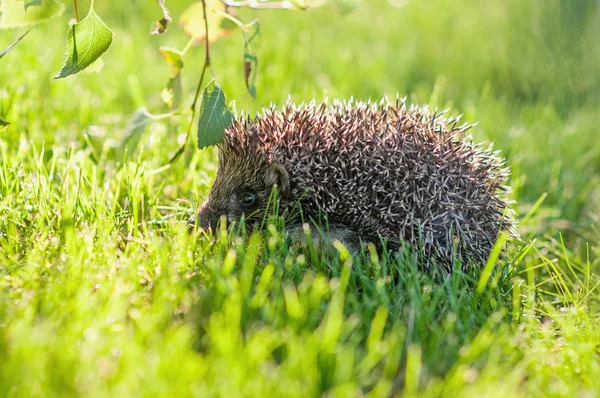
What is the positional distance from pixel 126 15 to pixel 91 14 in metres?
5.09

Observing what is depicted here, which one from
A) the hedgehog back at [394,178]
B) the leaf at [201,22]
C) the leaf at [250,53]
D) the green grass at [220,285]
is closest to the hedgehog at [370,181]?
the hedgehog back at [394,178]

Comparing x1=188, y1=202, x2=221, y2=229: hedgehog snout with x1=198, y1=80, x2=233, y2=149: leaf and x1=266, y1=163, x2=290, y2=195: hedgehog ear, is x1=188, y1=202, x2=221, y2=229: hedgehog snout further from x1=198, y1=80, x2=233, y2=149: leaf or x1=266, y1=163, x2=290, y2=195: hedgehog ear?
x1=198, y1=80, x2=233, y2=149: leaf

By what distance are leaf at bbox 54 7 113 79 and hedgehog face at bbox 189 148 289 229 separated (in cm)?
110

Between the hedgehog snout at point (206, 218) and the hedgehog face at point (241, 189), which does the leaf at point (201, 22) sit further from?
the hedgehog snout at point (206, 218)

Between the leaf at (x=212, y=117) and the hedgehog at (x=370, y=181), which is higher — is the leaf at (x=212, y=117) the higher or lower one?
the higher one

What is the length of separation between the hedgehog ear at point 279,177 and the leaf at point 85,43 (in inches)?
46.1

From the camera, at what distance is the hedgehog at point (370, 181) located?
3617 mm

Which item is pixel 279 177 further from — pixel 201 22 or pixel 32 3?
pixel 32 3

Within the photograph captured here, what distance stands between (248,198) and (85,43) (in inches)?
52.1

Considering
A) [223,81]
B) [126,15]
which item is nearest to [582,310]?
[223,81]

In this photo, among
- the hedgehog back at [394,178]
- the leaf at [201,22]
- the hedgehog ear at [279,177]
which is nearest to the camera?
the hedgehog back at [394,178]

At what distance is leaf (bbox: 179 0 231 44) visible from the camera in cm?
390

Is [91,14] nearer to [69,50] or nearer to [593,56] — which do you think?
[69,50]

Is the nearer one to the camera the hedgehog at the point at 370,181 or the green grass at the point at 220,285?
the green grass at the point at 220,285
